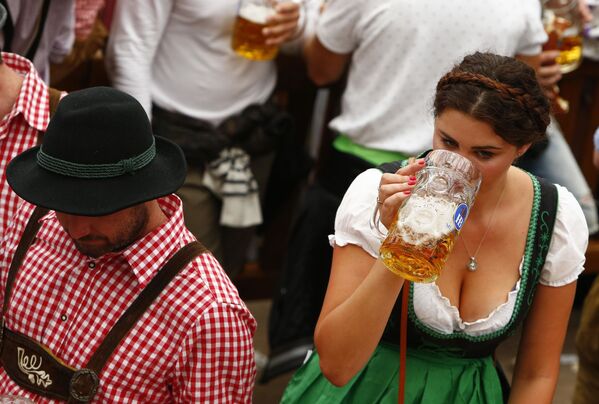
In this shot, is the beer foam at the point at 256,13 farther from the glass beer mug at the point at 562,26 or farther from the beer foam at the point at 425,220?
the beer foam at the point at 425,220

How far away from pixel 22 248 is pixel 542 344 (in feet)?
4.63

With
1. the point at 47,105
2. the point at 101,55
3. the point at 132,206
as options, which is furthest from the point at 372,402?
the point at 101,55

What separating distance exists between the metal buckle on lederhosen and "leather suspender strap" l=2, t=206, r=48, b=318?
97 mm

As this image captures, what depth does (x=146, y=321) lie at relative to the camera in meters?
2.47

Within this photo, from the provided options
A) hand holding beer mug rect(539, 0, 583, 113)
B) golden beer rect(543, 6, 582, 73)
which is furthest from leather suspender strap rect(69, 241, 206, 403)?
golden beer rect(543, 6, 582, 73)

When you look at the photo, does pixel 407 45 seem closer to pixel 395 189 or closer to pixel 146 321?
pixel 395 189

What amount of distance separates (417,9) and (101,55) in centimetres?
146

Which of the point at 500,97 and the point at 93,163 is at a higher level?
the point at 500,97

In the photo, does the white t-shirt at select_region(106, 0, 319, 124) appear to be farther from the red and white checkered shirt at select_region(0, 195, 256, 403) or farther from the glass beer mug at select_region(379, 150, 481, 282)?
the glass beer mug at select_region(379, 150, 481, 282)

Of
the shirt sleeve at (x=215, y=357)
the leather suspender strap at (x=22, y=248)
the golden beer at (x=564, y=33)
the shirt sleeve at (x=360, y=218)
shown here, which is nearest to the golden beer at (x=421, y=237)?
the shirt sleeve at (x=360, y=218)

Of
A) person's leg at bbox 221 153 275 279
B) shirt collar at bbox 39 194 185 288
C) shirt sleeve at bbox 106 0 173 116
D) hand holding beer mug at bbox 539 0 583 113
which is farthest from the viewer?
person's leg at bbox 221 153 275 279

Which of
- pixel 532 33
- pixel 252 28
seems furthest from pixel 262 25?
pixel 532 33

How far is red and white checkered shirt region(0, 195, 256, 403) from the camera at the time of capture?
246 centimetres

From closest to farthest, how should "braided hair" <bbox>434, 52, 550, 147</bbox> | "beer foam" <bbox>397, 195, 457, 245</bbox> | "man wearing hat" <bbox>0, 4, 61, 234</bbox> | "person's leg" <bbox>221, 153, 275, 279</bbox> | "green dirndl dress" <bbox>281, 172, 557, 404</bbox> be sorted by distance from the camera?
"beer foam" <bbox>397, 195, 457, 245</bbox>
"braided hair" <bbox>434, 52, 550, 147</bbox>
"green dirndl dress" <bbox>281, 172, 557, 404</bbox>
"man wearing hat" <bbox>0, 4, 61, 234</bbox>
"person's leg" <bbox>221, 153, 275, 279</bbox>
